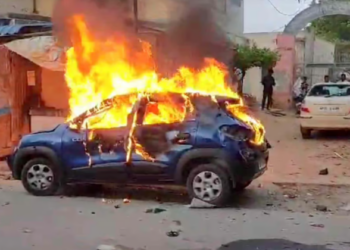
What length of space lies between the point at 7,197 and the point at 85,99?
192 centimetres

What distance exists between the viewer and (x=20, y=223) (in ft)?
25.1

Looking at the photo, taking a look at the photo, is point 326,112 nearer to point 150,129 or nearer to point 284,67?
point 150,129

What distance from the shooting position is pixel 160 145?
8.77 meters

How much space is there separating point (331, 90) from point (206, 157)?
908 centimetres

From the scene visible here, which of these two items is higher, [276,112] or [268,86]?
[268,86]

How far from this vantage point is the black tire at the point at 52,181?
30.5ft

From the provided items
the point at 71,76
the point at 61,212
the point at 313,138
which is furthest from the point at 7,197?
the point at 313,138

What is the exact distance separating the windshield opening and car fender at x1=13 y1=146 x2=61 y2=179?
30.7ft

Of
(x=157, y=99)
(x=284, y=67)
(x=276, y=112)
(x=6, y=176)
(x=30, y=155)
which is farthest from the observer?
(x=284, y=67)

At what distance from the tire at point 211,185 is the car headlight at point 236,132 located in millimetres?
457

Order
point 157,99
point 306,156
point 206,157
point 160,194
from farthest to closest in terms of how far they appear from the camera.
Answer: point 306,156
point 160,194
point 157,99
point 206,157

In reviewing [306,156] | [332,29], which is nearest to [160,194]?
[306,156]

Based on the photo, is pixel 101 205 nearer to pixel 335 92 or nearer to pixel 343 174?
pixel 343 174

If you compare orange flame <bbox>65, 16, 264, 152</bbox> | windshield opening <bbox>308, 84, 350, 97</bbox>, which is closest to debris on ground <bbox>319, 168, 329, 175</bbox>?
orange flame <bbox>65, 16, 264, 152</bbox>
